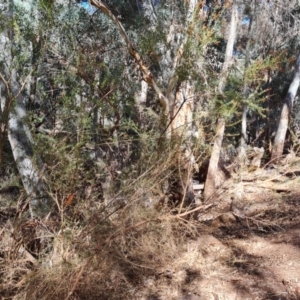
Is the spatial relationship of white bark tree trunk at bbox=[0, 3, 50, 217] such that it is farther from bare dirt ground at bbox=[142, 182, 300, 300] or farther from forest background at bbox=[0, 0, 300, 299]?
bare dirt ground at bbox=[142, 182, 300, 300]

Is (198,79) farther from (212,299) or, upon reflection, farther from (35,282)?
(35,282)

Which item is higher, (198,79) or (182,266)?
(198,79)

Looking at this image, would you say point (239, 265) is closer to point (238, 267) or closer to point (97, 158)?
point (238, 267)

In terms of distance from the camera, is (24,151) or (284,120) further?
(284,120)

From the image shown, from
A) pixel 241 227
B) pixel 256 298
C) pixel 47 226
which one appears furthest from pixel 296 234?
pixel 47 226

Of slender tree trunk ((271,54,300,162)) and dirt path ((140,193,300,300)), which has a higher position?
slender tree trunk ((271,54,300,162))

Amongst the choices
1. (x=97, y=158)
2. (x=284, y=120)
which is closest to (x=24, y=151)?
(x=97, y=158)

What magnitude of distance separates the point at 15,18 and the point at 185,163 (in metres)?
2.60

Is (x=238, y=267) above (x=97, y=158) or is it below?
below

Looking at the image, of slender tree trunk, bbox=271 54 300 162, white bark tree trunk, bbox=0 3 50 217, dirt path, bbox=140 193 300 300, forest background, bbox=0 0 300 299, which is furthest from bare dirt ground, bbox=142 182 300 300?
slender tree trunk, bbox=271 54 300 162

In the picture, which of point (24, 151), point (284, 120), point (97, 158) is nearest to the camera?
point (24, 151)

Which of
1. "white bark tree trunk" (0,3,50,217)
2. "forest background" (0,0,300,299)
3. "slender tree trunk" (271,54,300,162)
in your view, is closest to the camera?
"forest background" (0,0,300,299)

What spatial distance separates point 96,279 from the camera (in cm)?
401

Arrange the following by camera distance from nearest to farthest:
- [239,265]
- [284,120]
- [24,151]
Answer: [24,151]
[239,265]
[284,120]
